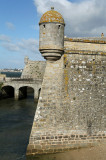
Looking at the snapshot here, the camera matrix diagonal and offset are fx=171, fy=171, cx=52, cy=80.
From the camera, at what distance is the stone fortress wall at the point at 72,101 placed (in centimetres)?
916

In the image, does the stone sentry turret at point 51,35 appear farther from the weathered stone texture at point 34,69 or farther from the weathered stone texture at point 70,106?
the weathered stone texture at point 34,69

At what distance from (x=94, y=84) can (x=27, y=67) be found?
41500 mm

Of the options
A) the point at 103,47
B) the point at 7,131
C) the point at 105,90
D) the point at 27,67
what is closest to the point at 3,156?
the point at 7,131

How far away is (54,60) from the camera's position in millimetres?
9445

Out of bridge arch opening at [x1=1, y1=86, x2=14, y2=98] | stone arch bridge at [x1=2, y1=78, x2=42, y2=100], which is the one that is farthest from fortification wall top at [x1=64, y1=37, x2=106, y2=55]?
bridge arch opening at [x1=1, y1=86, x2=14, y2=98]

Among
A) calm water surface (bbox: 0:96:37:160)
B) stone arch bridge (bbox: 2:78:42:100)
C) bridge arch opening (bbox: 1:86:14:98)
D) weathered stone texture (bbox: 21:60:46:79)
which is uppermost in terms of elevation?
weathered stone texture (bbox: 21:60:46:79)

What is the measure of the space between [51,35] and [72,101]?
377cm

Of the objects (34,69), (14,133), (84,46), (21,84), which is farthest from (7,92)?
(84,46)

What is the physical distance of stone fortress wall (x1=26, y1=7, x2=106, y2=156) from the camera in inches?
360

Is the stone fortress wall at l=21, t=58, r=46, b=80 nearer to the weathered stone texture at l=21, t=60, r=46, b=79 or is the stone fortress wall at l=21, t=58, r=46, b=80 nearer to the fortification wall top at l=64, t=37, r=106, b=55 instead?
the weathered stone texture at l=21, t=60, r=46, b=79

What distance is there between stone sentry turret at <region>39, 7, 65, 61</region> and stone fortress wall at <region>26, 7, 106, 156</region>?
0.25 ft

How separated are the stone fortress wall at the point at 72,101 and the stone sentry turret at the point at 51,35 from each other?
0.08 meters

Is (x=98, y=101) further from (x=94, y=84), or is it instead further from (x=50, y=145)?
(x=50, y=145)

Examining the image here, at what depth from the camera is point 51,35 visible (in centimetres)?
904
